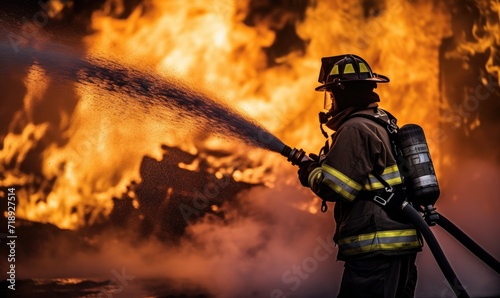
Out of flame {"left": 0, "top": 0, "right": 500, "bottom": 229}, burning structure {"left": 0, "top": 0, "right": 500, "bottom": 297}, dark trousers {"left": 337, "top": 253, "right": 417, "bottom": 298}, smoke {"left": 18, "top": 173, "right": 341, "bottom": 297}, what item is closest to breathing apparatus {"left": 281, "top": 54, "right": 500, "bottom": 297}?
dark trousers {"left": 337, "top": 253, "right": 417, "bottom": 298}

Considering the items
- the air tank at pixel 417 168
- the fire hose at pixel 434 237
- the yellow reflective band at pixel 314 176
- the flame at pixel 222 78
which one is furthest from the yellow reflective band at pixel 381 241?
the flame at pixel 222 78

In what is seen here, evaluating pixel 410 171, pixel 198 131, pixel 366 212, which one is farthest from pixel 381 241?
pixel 198 131

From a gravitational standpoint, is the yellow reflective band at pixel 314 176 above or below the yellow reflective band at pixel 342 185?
above

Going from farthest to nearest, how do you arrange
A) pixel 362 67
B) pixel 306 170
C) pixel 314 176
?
pixel 362 67 → pixel 306 170 → pixel 314 176

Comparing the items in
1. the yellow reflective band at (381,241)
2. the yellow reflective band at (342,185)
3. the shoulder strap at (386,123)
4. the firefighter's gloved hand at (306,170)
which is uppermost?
the shoulder strap at (386,123)

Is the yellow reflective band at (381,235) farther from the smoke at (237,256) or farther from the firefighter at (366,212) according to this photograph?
the smoke at (237,256)

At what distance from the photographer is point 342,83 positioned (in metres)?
3.78

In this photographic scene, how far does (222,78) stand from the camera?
21.1 feet

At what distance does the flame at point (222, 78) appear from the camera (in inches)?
232

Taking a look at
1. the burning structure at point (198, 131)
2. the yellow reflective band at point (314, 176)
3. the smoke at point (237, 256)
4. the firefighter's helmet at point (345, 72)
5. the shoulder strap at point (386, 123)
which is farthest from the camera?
the smoke at point (237, 256)

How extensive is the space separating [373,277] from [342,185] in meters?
0.57

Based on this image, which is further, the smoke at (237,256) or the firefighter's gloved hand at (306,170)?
the smoke at (237,256)

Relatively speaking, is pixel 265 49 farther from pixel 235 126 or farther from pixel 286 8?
pixel 235 126

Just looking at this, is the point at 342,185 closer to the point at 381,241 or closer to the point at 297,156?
the point at 381,241
